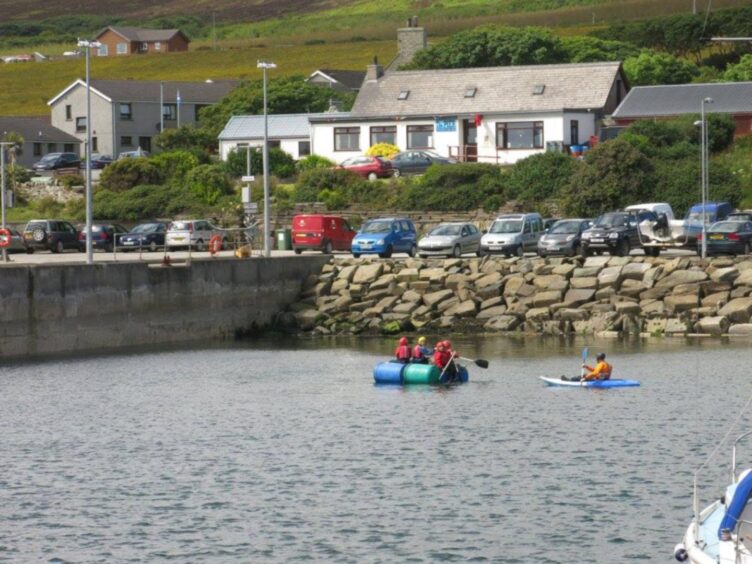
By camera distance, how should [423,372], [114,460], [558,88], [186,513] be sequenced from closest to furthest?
[186,513] < [114,460] < [423,372] < [558,88]

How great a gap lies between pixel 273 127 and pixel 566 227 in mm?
42286

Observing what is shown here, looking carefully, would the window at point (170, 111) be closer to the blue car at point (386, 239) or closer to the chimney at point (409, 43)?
the chimney at point (409, 43)

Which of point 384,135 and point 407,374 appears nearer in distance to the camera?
point 407,374

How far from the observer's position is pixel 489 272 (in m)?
63.9

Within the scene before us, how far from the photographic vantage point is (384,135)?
9825 cm

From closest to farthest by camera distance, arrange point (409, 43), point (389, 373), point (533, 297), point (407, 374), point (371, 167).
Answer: point (407, 374)
point (389, 373)
point (533, 297)
point (371, 167)
point (409, 43)


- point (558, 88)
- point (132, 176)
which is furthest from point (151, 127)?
point (558, 88)

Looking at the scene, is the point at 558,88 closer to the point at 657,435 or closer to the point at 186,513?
the point at 657,435

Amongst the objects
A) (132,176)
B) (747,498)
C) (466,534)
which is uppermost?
(132,176)

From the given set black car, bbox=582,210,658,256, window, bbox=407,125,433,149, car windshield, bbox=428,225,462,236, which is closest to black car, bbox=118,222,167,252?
car windshield, bbox=428,225,462,236

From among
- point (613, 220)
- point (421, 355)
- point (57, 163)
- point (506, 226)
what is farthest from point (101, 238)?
point (57, 163)

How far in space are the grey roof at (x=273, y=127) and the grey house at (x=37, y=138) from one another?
64.7ft

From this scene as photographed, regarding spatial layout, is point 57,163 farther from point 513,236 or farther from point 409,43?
point 513,236

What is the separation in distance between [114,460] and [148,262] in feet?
80.1
